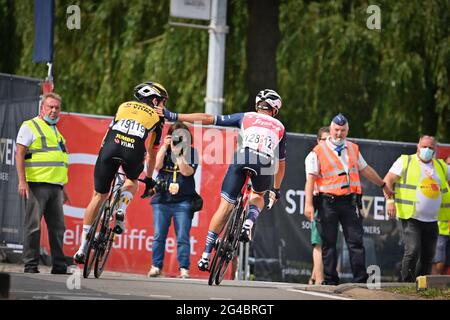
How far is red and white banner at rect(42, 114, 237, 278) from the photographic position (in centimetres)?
1797

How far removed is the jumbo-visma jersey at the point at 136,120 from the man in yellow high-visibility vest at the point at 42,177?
7.20 ft

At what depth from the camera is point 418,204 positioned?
53.9 feet

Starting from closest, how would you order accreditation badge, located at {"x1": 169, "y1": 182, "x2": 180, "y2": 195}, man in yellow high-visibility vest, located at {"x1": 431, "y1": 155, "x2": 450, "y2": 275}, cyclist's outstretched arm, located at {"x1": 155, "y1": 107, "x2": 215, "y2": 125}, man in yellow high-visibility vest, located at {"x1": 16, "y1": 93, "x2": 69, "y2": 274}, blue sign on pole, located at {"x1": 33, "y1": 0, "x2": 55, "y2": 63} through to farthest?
1. cyclist's outstretched arm, located at {"x1": 155, "y1": 107, "x2": 215, "y2": 125}
2. man in yellow high-visibility vest, located at {"x1": 16, "y1": 93, "x2": 69, "y2": 274}
3. accreditation badge, located at {"x1": 169, "y1": 182, "x2": 180, "y2": 195}
4. blue sign on pole, located at {"x1": 33, "y1": 0, "x2": 55, "y2": 63}
5. man in yellow high-visibility vest, located at {"x1": 431, "y1": 155, "x2": 450, "y2": 275}

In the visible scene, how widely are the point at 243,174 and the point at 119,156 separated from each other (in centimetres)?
143

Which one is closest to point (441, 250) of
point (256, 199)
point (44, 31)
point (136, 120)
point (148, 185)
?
point (256, 199)

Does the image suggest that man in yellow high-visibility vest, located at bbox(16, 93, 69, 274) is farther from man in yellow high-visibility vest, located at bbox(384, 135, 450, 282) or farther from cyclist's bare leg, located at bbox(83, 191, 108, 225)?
man in yellow high-visibility vest, located at bbox(384, 135, 450, 282)

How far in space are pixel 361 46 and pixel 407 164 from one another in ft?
30.7

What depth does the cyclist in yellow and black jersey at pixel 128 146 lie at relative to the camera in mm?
13367

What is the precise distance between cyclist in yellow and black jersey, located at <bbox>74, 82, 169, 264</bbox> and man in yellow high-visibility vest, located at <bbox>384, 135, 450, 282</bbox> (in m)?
4.19

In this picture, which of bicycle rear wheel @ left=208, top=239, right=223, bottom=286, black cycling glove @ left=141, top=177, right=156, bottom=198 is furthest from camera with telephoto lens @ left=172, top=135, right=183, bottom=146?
bicycle rear wheel @ left=208, top=239, right=223, bottom=286

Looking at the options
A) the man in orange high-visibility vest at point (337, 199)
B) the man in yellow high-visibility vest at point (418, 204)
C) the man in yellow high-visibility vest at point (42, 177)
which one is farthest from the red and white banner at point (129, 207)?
the man in yellow high-visibility vest at point (418, 204)

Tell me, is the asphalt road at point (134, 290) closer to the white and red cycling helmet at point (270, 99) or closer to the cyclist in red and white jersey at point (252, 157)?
the cyclist in red and white jersey at point (252, 157)
